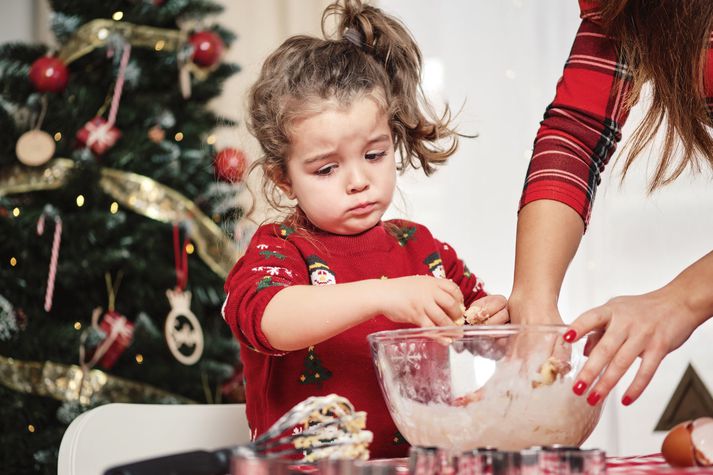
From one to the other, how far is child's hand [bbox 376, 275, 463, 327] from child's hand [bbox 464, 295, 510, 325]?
0.12m

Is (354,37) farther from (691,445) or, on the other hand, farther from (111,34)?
(111,34)

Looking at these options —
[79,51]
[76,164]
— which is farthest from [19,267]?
[79,51]

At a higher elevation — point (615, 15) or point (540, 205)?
point (615, 15)

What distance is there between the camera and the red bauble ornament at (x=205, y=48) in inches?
108

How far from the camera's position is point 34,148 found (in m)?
2.59

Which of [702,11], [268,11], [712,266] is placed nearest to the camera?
[712,266]

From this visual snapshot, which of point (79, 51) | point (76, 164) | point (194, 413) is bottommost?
point (194, 413)

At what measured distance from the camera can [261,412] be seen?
126 cm

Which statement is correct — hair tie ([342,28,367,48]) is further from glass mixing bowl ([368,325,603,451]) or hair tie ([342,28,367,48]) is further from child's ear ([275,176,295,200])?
glass mixing bowl ([368,325,603,451])

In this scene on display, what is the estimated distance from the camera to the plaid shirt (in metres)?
1.24

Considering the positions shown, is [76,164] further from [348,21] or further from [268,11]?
[348,21]

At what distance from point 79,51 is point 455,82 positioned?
4.13ft

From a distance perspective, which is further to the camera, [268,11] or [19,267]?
[268,11]

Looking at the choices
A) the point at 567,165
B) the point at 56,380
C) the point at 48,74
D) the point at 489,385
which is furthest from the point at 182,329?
the point at 489,385
